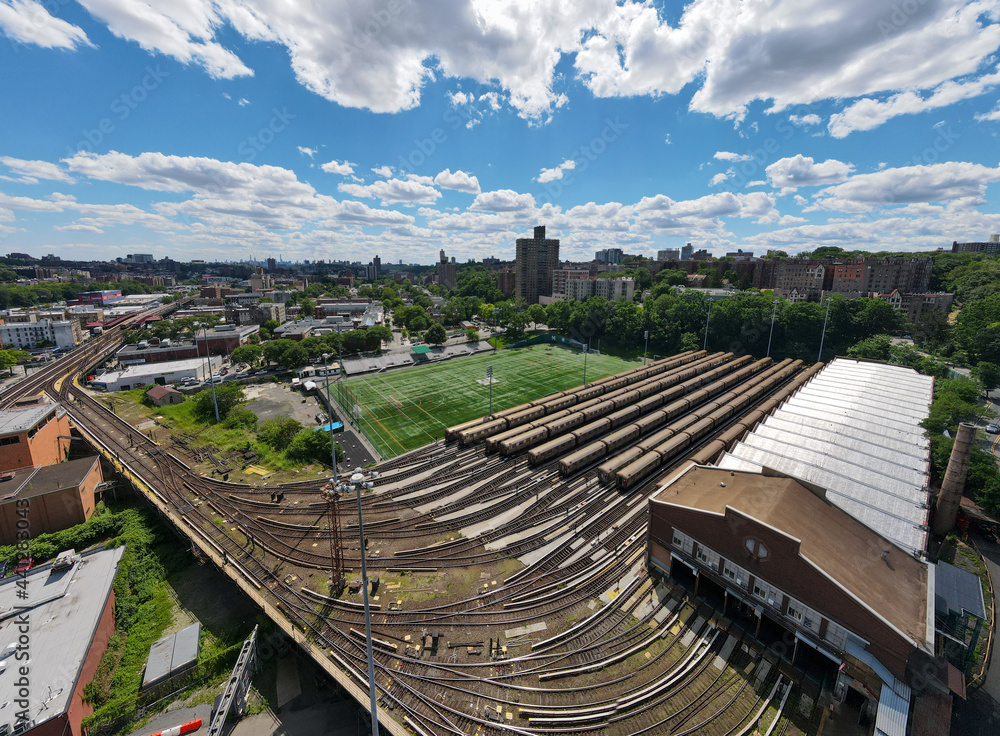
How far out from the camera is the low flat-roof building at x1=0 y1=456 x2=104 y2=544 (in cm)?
2419

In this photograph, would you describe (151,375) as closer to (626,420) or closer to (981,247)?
(626,420)

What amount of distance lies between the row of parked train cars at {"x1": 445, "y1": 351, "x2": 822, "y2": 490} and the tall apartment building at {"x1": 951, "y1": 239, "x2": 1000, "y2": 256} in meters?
172

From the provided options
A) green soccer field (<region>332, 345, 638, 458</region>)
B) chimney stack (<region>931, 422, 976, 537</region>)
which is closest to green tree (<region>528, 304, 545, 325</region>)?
green soccer field (<region>332, 345, 638, 458</region>)

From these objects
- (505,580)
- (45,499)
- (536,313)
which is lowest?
(505,580)

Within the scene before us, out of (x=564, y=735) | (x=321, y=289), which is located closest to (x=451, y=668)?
(x=564, y=735)

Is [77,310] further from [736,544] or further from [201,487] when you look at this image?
[736,544]

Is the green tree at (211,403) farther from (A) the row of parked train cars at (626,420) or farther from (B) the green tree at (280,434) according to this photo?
(A) the row of parked train cars at (626,420)

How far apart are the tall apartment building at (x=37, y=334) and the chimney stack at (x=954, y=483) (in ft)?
424

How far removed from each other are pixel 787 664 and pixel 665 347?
2608 inches

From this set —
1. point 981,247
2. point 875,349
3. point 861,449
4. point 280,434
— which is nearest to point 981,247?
point 981,247

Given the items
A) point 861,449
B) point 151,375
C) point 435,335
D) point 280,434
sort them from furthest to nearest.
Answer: point 435,335 → point 151,375 → point 280,434 → point 861,449

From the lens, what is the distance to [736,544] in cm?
1805

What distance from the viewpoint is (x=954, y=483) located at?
24.3 m

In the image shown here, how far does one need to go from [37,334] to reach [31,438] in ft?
255
